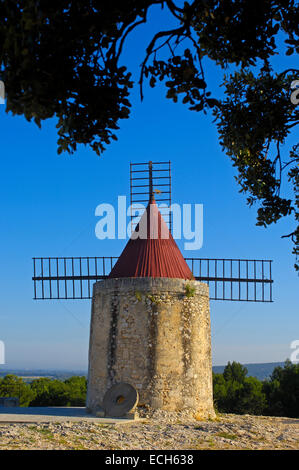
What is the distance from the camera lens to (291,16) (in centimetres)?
631

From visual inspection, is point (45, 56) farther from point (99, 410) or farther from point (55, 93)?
point (99, 410)

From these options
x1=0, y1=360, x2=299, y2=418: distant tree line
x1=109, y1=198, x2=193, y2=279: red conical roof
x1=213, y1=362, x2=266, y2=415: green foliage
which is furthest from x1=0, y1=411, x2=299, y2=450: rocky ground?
x1=213, y1=362, x2=266, y2=415: green foliage

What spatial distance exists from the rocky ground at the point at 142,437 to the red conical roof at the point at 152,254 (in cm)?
417

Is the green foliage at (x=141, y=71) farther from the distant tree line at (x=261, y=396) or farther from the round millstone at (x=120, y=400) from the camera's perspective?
the distant tree line at (x=261, y=396)

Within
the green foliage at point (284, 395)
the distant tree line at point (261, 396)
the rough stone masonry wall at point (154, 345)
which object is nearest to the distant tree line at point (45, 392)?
the distant tree line at point (261, 396)

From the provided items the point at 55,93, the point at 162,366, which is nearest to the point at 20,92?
the point at 55,93

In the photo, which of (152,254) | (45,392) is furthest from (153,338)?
(45,392)

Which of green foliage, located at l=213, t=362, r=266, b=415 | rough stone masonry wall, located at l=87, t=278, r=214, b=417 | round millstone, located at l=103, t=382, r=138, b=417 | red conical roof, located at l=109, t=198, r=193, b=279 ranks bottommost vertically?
green foliage, located at l=213, t=362, r=266, b=415

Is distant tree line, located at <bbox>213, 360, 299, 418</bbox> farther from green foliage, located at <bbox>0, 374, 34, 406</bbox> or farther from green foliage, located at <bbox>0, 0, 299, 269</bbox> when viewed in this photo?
green foliage, located at <bbox>0, 0, 299, 269</bbox>

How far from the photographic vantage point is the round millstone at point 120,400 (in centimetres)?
1283

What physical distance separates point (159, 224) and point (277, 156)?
30.2ft

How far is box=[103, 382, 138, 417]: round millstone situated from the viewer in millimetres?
12828

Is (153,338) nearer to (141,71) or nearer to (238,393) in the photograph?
(141,71)

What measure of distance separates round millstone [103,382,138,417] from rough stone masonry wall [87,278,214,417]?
17 cm
